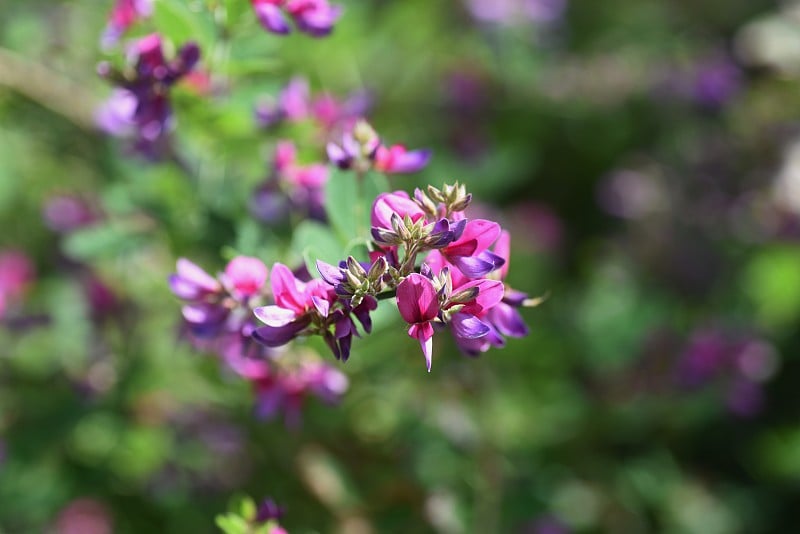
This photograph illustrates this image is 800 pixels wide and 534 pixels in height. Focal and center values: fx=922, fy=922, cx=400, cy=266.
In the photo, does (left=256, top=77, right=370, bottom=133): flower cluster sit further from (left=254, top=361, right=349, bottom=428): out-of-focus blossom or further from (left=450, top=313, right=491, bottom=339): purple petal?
(left=450, top=313, right=491, bottom=339): purple petal

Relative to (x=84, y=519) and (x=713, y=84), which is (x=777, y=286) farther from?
(x=84, y=519)

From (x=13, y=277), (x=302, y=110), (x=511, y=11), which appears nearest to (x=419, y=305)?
(x=302, y=110)

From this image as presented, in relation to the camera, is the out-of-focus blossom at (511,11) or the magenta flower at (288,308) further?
the out-of-focus blossom at (511,11)

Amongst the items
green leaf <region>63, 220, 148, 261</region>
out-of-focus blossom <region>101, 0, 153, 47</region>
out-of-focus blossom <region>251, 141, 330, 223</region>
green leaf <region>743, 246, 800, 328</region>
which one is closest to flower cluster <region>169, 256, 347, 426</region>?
out-of-focus blossom <region>251, 141, 330, 223</region>

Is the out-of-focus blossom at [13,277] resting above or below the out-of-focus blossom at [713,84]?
below

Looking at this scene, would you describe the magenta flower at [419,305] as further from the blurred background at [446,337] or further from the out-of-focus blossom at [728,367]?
the out-of-focus blossom at [728,367]

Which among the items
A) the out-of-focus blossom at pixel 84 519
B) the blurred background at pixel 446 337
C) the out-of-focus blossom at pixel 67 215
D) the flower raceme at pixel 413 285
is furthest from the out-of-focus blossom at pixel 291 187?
the out-of-focus blossom at pixel 84 519
